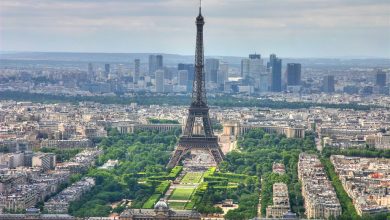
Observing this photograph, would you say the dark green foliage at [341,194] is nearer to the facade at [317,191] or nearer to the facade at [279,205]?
the facade at [317,191]

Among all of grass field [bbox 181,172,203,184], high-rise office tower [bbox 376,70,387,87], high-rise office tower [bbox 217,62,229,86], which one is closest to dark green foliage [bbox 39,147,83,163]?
grass field [bbox 181,172,203,184]

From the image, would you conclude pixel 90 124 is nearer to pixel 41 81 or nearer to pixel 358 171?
pixel 358 171

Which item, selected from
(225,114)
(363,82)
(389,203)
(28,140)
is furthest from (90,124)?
(363,82)

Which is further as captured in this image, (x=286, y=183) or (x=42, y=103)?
(x=42, y=103)

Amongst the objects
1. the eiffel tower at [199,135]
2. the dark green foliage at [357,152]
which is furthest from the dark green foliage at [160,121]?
the dark green foliage at [357,152]

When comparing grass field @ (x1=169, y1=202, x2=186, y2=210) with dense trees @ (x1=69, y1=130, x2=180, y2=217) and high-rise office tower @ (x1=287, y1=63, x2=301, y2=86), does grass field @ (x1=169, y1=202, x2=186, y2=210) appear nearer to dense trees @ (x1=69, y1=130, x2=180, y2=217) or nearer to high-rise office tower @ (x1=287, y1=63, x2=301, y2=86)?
dense trees @ (x1=69, y1=130, x2=180, y2=217)

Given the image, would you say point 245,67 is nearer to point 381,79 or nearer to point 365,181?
point 381,79

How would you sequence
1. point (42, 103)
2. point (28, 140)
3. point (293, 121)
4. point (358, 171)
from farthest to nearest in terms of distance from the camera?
point (42, 103) < point (293, 121) < point (28, 140) < point (358, 171)
